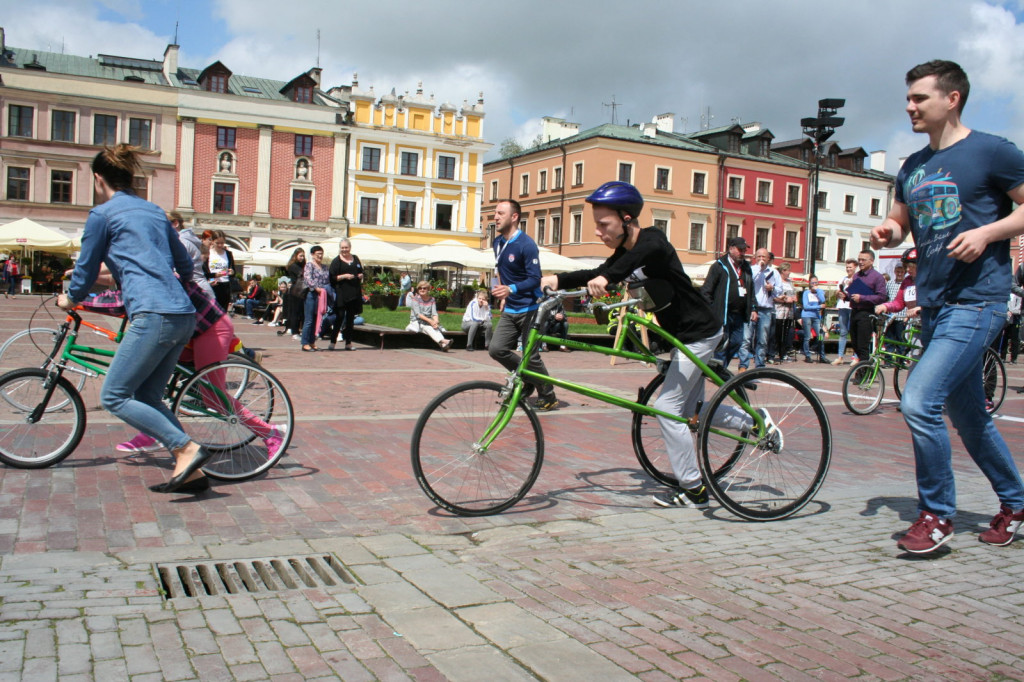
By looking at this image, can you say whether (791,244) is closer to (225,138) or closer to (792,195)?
(792,195)

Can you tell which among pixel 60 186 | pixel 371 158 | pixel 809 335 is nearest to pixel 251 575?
pixel 809 335

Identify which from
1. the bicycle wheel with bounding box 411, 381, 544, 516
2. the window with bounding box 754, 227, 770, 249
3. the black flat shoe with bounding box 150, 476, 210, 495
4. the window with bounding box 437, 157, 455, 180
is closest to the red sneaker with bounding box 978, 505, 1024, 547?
the bicycle wheel with bounding box 411, 381, 544, 516

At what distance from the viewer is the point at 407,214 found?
58938 mm

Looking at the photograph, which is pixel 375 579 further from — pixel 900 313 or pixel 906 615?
pixel 900 313

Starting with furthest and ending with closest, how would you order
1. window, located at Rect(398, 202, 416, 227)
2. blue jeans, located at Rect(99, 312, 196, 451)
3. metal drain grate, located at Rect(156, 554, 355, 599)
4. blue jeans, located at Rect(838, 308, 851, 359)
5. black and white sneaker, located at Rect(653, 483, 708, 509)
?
window, located at Rect(398, 202, 416, 227) → blue jeans, located at Rect(838, 308, 851, 359) → black and white sneaker, located at Rect(653, 483, 708, 509) → blue jeans, located at Rect(99, 312, 196, 451) → metal drain grate, located at Rect(156, 554, 355, 599)

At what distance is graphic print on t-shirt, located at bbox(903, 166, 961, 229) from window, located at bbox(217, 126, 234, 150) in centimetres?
5405

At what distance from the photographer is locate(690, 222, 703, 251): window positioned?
59625 mm

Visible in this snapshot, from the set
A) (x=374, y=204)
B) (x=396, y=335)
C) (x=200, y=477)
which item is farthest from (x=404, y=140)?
(x=200, y=477)

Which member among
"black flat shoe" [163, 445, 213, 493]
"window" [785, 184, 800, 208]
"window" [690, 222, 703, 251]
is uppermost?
"window" [785, 184, 800, 208]

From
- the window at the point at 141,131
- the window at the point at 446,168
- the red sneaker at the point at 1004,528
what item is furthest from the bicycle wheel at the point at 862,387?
the window at the point at 446,168

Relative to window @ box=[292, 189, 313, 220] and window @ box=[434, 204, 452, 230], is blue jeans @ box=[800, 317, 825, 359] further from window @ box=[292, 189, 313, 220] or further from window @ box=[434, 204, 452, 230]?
window @ box=[434, 204, 452, 230]

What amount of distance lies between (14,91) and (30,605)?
2177 inches

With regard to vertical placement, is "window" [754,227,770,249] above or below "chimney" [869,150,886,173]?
below

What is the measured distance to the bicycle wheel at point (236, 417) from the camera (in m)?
5.32
